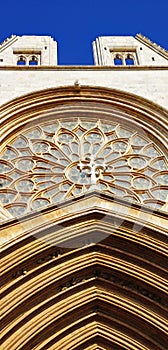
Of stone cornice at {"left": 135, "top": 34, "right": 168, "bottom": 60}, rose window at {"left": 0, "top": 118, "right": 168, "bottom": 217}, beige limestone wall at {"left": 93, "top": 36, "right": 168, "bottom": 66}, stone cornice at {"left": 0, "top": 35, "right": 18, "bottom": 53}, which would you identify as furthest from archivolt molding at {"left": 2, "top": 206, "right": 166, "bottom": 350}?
stone cornice at {"left": 0, "top": 35, "right": 18, "bottom": 53}

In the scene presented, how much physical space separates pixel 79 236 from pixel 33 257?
1050mm

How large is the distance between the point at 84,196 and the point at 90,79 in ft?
19.6

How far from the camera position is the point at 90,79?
16.5m

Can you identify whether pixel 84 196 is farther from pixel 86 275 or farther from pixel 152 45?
pixel 152 45

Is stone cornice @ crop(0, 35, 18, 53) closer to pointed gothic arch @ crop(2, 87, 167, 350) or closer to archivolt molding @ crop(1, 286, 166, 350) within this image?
pointed gothic arch @ crop(2, 87, 167, 350)

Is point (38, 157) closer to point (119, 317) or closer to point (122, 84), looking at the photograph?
point (122, 84)

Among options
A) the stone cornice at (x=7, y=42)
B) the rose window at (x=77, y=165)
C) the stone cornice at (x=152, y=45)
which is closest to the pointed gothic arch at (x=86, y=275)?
the rose window at (x=77, y=165)

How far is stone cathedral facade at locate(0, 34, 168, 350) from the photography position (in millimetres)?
10766

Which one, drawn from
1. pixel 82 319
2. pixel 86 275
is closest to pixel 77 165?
pixel 86 275

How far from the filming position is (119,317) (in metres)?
11.2

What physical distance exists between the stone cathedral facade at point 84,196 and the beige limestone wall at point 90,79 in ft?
0.10

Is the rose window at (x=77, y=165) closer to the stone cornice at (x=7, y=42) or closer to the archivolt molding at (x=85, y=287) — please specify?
the archivolt molding at (x=85, y=287)

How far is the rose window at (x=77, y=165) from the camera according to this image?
13648 millimetres

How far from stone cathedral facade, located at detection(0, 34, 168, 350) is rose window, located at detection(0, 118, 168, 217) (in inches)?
1.1
